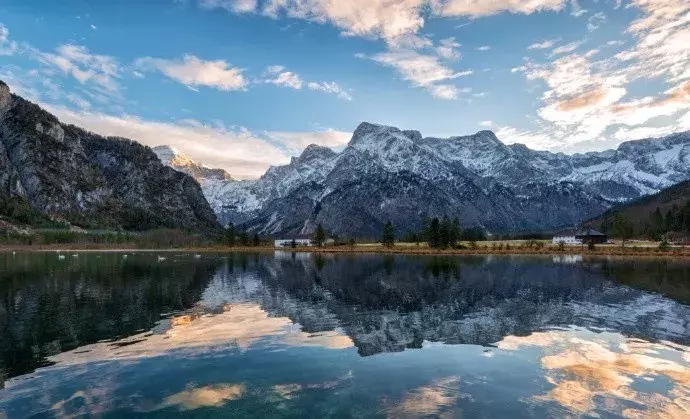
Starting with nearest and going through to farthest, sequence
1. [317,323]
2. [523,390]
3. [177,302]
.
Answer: [523,390] → [317,323] → [177,302]

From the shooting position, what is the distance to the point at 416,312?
4959 centimetres

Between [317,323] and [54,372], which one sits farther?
[317,323]

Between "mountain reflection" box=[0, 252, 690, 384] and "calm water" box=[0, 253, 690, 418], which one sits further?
"mountain reflection" box=[0, 252, 690, 384]

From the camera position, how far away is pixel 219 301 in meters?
58.9

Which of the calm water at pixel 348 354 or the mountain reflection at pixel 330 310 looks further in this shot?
the mountain reflection at pixel 330 310

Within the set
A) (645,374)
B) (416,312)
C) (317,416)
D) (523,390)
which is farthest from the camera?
(416,312)

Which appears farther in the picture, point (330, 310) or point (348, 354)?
point (330, 310)

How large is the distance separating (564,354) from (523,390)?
29.2 ft

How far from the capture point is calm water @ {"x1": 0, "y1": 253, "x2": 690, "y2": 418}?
2277 cm

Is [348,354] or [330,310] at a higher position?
[348,354]

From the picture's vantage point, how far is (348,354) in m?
32.7

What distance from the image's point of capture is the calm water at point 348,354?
22766 millimetres

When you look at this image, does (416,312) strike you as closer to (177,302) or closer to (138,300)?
(177,302)

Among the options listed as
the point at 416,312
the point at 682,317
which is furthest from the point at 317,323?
the point at 682,317
